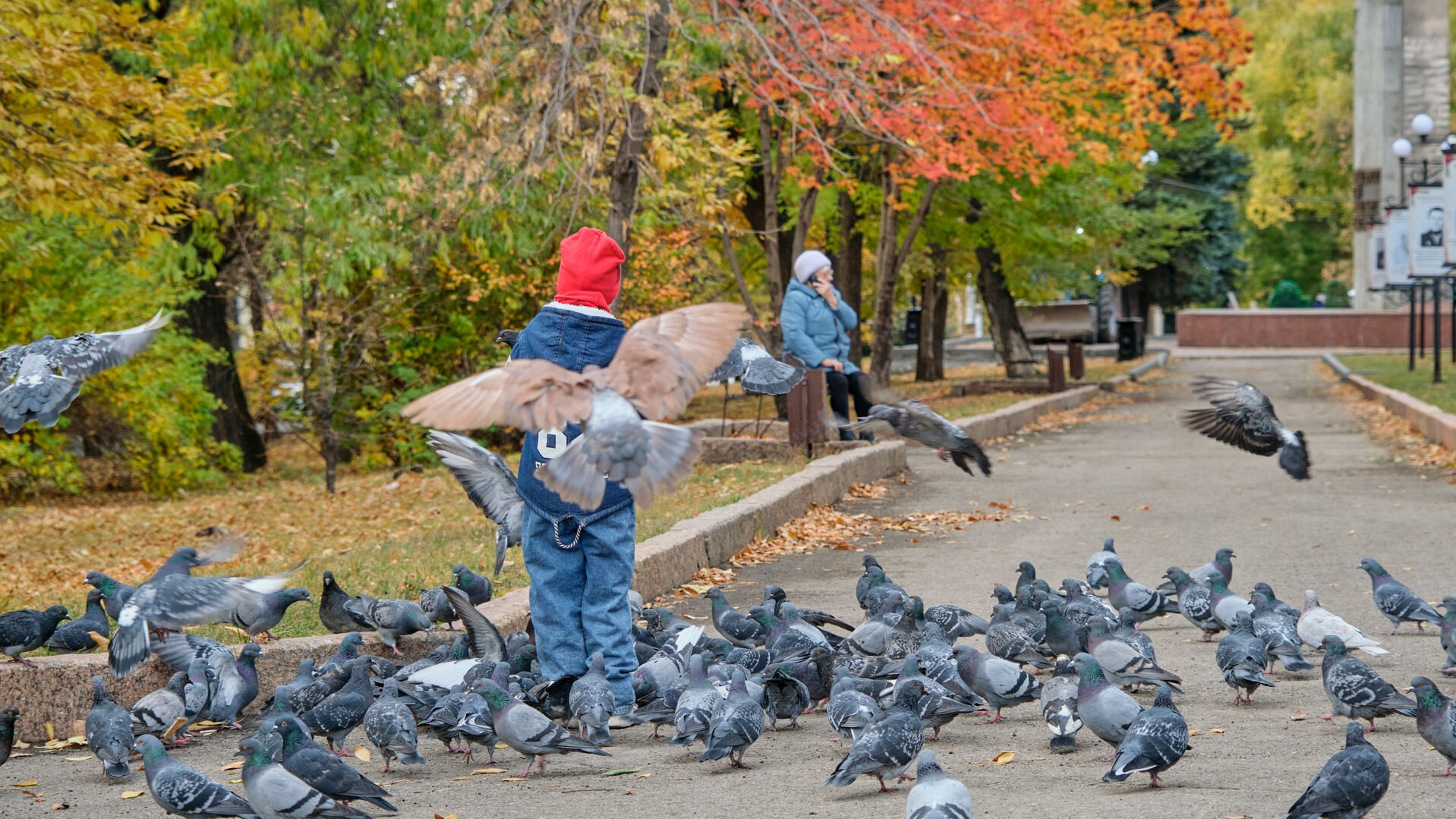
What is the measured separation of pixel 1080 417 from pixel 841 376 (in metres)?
10.3

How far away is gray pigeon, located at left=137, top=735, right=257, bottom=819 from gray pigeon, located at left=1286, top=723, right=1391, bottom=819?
3199 millimetres

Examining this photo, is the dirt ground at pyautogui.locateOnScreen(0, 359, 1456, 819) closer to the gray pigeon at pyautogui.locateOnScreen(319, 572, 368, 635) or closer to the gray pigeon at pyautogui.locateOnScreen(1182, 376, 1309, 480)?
the gray pigeon at pyautogui.locateOnScreen(1182, 376, 1309, 480)

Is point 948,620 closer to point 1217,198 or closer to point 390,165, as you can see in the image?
point 390,165

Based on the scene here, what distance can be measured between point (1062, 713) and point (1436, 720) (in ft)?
4.16

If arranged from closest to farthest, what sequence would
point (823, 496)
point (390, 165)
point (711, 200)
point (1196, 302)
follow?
1. point (823, 496)
2. point (711, 200)
3. point (390, 165)
4. point (1196, 302)

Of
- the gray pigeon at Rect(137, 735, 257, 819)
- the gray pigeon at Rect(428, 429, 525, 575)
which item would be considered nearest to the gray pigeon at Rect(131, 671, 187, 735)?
the gray pigeon at Rect(137, 735, 257, 819)

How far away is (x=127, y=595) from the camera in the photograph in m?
6.84

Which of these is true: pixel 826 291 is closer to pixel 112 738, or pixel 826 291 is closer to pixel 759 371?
pixel 759 371

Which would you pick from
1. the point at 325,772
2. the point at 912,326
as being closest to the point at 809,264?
the point at 325,772

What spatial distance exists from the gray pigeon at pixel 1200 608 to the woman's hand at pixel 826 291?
6.27 meters

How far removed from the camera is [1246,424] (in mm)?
11586

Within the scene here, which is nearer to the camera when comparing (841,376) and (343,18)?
(841,376)

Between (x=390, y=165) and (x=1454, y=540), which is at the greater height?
(x=390, y=165)

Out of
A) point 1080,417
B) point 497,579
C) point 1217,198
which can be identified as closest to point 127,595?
point 497,579
